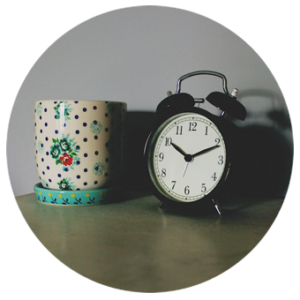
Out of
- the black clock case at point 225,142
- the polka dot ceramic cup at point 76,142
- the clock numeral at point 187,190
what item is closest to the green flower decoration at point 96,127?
the polka dot ceramic cup at point 76,142

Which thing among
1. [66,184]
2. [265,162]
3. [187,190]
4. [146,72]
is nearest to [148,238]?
[187,190]

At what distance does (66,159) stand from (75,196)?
0.09 metres

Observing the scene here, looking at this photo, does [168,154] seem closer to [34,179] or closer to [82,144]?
[82,144]

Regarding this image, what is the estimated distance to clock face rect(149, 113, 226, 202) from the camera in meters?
0.77

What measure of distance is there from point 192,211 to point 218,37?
468 millimetres

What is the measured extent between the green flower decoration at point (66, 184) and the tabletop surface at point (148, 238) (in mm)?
48

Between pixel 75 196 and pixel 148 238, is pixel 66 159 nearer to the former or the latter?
pixel 75 196

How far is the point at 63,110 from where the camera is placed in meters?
0.82

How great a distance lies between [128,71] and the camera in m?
1.04

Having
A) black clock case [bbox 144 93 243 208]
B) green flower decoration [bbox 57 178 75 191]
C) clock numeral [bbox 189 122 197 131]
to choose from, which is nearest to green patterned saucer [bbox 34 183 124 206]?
green flower decoration [bbox 57 178 75 191]

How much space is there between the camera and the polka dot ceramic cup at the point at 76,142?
32.2 inches

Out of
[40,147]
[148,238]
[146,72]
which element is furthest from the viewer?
[146,72]

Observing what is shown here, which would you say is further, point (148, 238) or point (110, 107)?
point (110, 107)

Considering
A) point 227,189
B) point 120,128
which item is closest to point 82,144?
point 120,128
